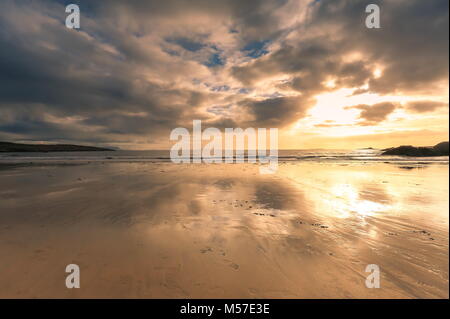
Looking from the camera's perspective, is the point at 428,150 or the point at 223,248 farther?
the point at 428,150

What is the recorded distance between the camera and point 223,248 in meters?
4.93

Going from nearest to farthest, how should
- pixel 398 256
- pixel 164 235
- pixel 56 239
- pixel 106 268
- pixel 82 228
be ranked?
pixel 106 268 → pixel 398 256 → pixel 56 239 → pixel 164 235 → pixel 82 228

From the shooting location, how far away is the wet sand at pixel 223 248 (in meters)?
3.54

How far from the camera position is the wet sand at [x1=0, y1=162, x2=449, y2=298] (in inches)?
139

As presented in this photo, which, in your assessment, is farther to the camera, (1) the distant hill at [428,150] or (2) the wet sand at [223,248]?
(1) the distant hill at [428,150]

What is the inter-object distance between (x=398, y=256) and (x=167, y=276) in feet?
17.0

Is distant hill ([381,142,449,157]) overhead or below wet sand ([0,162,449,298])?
overhead

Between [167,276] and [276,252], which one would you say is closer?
[167,276]

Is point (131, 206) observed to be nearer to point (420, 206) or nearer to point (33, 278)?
point (33, 278)

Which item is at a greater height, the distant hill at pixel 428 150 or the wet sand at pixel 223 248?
the distant hill at pixel 428 150

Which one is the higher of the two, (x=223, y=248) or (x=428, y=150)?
(x=428, y=150)

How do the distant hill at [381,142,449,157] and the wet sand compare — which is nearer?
the wet sand
